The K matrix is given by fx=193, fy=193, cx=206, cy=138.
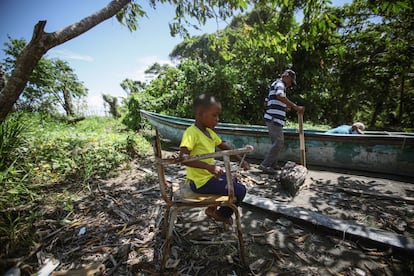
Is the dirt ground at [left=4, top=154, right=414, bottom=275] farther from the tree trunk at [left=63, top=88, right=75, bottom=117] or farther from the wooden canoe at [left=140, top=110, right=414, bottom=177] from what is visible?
the tree trunk at [left=63, top=88, right=75, bottom=117]

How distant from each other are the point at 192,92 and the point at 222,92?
4.71 ft

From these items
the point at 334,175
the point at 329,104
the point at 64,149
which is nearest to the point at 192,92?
the point at 64,149

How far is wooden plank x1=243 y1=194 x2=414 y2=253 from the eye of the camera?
1989 mm

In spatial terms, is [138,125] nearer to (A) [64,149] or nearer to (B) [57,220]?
(A) [64,149]

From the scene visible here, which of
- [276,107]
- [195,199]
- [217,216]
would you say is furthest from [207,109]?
[276,107]

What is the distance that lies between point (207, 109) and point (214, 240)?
154cm

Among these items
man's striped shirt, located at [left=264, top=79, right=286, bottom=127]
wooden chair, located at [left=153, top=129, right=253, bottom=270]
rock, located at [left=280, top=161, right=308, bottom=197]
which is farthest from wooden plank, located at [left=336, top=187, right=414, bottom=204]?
wooden chair, located at [left=153, top=129, right=253, bottom=270]

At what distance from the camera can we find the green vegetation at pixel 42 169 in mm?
2279

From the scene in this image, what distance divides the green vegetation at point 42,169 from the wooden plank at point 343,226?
2.80m

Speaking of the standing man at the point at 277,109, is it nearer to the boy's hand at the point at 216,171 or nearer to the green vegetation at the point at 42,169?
the boy's hand at the point at 216,171

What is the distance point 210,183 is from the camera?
1974mm

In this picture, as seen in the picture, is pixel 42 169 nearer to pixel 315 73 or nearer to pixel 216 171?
pixel 216 171

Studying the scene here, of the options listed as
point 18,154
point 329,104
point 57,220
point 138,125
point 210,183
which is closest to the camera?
point 210,183

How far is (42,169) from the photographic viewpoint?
347 cm
